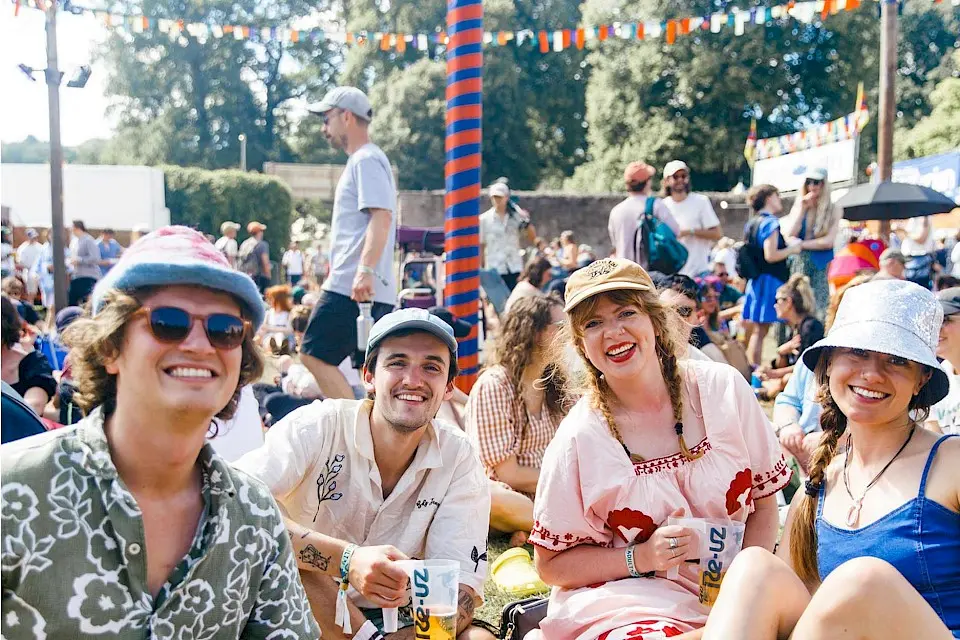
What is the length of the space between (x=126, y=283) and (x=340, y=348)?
362 cm

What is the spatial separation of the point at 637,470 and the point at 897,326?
84 cm

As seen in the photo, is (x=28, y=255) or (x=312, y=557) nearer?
(x=312, y=557)

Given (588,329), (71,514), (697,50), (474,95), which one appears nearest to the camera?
(71,514)

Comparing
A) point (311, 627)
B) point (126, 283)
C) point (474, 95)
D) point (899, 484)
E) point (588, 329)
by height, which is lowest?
point (311, 627)

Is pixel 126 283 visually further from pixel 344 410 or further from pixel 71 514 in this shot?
pixel 344 410

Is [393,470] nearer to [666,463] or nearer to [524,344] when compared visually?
[666,463]

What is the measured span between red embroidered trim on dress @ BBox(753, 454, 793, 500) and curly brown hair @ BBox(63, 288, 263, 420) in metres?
1.71

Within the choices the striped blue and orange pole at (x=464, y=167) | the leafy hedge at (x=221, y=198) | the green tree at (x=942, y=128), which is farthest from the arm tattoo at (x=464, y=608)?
the green tree at (x=942, y=128)

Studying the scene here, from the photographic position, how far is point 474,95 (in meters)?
6.24

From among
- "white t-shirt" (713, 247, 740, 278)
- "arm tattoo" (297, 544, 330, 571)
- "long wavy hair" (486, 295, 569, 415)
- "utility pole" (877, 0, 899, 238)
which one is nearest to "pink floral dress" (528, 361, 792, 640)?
"arm tattoo" (297, 544, 330, 571)

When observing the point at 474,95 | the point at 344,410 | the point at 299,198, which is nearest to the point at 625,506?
the point at 344,410

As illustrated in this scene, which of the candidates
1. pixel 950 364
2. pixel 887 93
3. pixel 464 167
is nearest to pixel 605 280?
pixel 950 364

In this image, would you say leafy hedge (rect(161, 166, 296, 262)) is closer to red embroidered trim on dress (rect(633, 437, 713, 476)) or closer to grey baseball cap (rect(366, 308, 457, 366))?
grey baseball cap (rect(366, 308, 457, 366))

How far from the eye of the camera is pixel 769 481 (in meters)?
2.88
